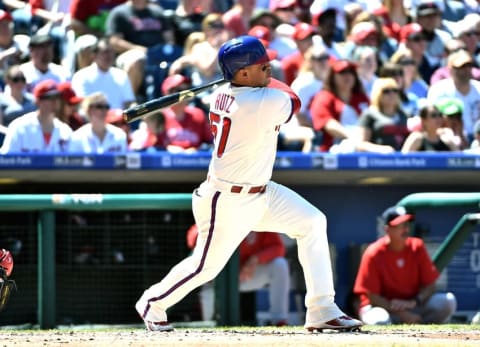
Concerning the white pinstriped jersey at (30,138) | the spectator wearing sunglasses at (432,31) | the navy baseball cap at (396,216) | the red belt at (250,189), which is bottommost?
the navy baseball cap at (396,216)

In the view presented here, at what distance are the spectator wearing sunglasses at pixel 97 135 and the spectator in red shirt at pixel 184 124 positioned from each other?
0.45 meters

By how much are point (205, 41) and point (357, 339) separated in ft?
17.8

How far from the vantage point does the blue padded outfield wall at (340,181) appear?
823 centimetres

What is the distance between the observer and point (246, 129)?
19.4 ft

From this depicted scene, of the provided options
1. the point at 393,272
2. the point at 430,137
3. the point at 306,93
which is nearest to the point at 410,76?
the point at 306,93

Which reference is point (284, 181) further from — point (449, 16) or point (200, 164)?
point (449, 16)

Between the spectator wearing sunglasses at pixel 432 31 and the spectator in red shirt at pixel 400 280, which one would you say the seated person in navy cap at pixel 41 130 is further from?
the spectator wearing sunglasses at pixel 432 31

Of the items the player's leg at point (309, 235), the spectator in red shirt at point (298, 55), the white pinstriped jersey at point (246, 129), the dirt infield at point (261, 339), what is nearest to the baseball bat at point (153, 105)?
the white pinstriped jersey at point (246, 129)

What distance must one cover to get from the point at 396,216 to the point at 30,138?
8.86ft

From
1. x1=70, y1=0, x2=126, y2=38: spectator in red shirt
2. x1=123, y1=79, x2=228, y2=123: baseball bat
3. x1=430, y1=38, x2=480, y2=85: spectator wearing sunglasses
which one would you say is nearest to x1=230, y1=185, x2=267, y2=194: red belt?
x1=123, y1=79, x2=228, y2=123: baseball bat

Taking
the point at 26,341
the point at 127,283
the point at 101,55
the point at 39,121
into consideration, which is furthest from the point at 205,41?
the point at 26,341

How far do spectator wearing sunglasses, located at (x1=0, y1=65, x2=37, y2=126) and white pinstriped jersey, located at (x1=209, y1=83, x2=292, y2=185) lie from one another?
3620mm

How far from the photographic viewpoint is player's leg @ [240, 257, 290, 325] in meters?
8.23

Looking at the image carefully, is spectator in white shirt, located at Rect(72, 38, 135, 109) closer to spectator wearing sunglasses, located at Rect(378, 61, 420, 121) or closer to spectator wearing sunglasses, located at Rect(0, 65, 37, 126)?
spectator wearing sunglasses, located at Rect(0, 65, 37, 126)
